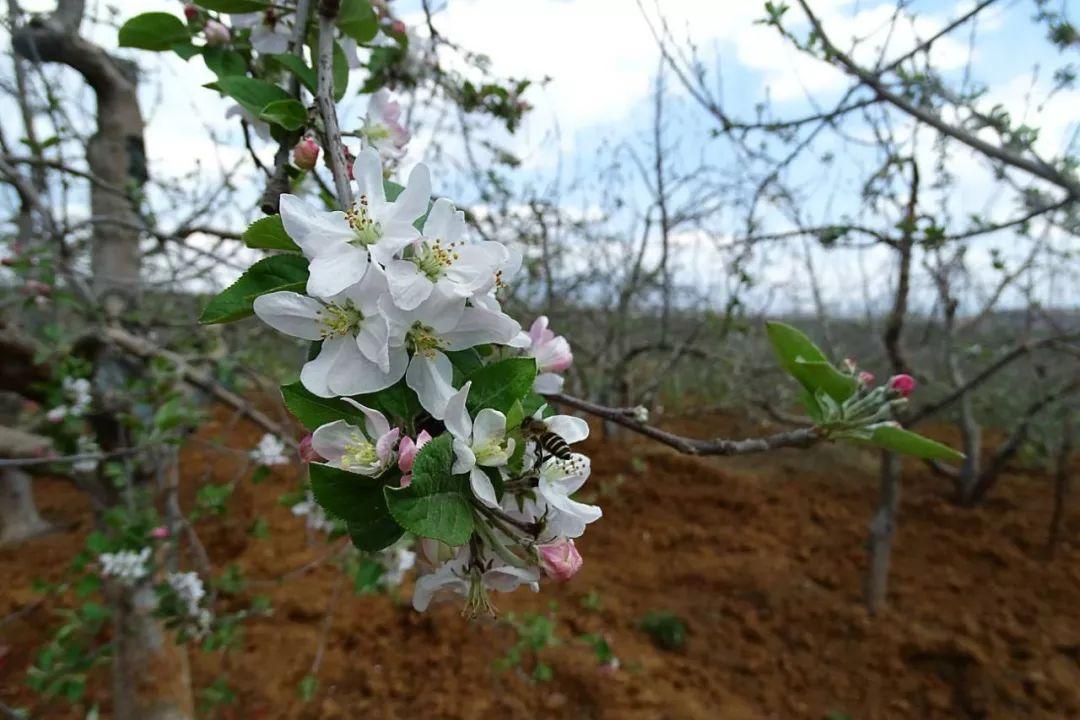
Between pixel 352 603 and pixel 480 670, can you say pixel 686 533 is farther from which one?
pixel 352 603

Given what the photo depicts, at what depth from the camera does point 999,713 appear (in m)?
2.80

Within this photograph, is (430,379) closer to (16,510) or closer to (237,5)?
(237,5)

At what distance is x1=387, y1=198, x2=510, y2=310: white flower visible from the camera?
23.4 inches

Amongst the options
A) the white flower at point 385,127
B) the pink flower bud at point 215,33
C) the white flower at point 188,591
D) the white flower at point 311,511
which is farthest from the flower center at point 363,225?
the white flower at point 188,591

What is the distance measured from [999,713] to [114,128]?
4.51 metres

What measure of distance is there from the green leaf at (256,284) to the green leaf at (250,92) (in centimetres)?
30

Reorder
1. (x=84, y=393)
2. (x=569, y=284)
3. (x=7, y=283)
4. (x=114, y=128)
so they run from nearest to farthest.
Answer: (x=84, y=393), (x=114, y=128), (x=7, y=283), (x=569, y=284)

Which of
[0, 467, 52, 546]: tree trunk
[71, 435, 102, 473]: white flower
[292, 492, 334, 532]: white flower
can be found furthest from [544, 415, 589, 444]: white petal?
[0, 467, 52, 546]: tree trunk

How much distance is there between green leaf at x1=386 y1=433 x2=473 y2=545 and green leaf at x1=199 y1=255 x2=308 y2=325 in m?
0.21

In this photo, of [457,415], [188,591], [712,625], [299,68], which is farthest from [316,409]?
[712,625]

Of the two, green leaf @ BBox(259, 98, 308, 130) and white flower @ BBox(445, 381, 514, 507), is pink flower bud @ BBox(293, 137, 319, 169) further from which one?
white flower @ BBox(445, 381, 514, 507)

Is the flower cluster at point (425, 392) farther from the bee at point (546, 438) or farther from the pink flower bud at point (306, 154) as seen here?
the pink flower bud at point (306, 154)

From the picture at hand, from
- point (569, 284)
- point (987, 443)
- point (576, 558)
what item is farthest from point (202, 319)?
point (987, 443)

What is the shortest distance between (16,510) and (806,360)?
17.0ft
